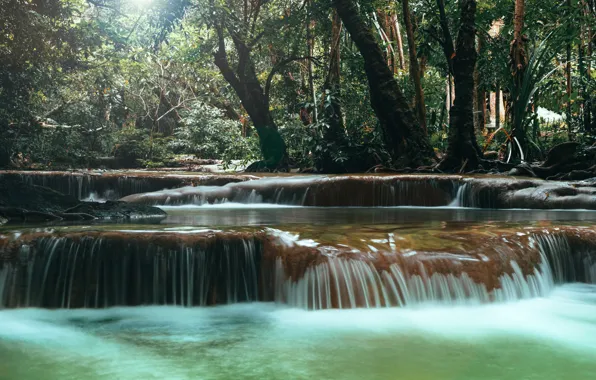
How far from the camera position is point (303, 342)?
400cm

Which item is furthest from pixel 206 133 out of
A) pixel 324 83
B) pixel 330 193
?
pixel 330 193

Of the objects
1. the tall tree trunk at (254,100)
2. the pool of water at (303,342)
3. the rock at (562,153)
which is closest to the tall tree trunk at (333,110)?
the tall tree trunk at (254,100)

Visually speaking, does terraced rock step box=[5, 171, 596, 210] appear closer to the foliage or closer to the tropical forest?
the tropical forest

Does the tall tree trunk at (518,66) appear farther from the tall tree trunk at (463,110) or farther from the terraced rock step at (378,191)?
the terraced rock step at (378,191)

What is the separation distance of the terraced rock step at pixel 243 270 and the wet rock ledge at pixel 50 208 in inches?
88.5

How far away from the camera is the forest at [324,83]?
12.9 metres

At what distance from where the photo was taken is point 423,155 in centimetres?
1368

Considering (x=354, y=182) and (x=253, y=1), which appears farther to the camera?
(x=253, y=1)

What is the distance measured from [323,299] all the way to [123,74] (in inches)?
932

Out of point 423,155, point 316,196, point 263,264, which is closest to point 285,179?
point 316,196

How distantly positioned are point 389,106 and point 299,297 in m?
9.82

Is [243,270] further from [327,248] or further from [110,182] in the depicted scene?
[110,182]

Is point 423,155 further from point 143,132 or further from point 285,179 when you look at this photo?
point 143,132

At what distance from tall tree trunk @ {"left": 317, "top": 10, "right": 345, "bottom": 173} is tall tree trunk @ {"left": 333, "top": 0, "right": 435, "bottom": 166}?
3.62 feet
